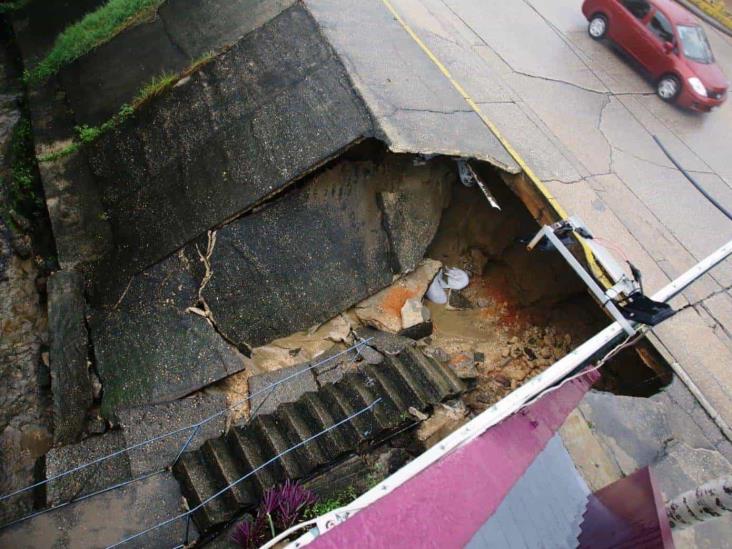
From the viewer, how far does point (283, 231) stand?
6430 millimetres

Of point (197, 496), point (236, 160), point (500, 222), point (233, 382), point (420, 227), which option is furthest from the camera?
point (500, 222)

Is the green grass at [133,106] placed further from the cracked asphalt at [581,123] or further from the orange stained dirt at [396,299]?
the orange stained dirt at [396,299]

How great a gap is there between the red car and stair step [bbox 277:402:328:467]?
853cm

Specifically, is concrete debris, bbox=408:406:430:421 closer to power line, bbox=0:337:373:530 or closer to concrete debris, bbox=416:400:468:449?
concrete debris, bbox=416:400:468:449

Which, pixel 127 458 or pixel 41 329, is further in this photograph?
pixel 41 329

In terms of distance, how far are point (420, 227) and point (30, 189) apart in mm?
5643

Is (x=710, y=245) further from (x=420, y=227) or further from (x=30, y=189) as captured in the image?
(x=30, y=189)

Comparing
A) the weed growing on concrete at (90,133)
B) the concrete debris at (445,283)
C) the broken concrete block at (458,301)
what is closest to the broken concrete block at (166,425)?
the concrete debris at (445,283)

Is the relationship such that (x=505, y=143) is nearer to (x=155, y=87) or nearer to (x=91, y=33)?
(x=155, y=87)

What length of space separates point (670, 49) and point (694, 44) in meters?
0.56

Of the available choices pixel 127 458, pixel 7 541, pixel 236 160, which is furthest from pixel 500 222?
pixel 7 541

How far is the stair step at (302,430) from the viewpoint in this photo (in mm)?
5477

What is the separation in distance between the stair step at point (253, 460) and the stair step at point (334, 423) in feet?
2.00

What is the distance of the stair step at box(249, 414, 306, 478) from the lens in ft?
17.8
